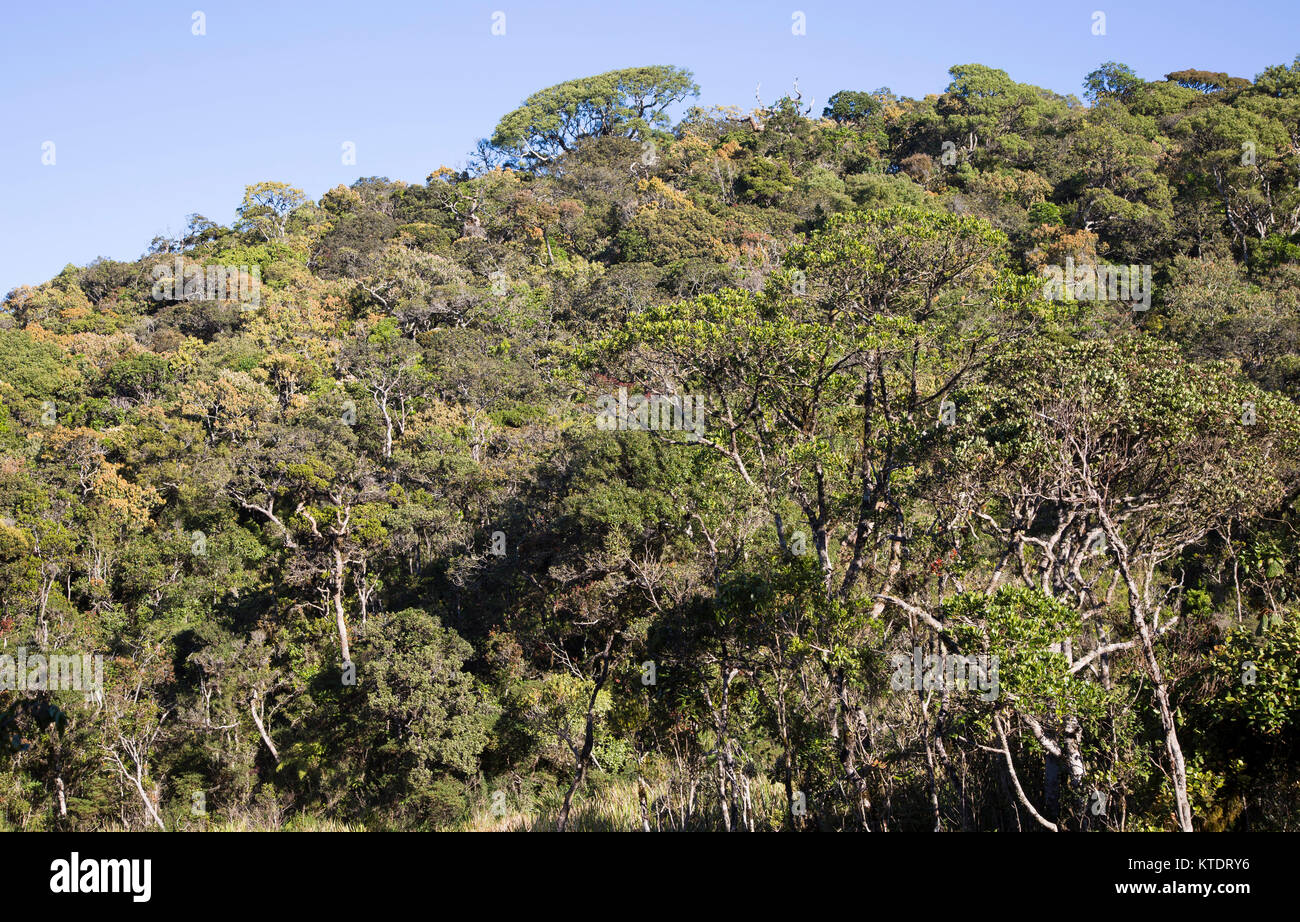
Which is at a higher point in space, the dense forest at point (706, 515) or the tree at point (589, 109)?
the tree at point (589, 109)

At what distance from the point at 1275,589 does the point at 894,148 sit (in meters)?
49.9

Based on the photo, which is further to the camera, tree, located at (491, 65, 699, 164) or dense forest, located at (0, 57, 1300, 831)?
tree, located at (491, 65, 699, 164)

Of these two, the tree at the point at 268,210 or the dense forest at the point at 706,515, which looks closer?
the dense forest at the point at 706,515

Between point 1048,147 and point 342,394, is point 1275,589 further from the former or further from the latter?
point 1048,147

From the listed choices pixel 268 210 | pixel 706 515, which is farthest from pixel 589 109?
pixel 706 515

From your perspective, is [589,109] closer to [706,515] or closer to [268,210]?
[268,210]

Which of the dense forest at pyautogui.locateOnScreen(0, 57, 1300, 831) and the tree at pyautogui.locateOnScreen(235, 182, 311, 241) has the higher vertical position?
the tree at pyautogui.locateOnScreen(235, 182, 311, 241)

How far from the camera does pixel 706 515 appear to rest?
48.9ft

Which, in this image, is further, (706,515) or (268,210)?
(268,210)

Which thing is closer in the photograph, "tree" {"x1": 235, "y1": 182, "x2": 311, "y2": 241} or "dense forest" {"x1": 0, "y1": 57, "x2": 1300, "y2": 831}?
"dense forest" {"x1": 0, "y1": 57, "x2": 1300, "y2": 831}

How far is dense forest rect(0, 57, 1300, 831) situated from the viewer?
31.3 ft

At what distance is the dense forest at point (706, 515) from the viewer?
954 cm

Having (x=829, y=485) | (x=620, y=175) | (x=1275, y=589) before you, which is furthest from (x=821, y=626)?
(x=620, y=175)

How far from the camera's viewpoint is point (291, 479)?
86.1 ft
